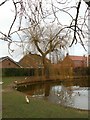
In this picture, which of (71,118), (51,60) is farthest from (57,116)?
(51,60)

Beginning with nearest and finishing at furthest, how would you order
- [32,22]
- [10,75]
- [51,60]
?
Result: [32,22]
[51,60]
[10,75]

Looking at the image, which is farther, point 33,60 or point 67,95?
point 33,60

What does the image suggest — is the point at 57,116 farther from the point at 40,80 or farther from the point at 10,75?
the point at 10,75

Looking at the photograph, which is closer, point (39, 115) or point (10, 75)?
point (39, 115)

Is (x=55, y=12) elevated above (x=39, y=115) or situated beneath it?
elevated above

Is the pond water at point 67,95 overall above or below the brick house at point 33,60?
below

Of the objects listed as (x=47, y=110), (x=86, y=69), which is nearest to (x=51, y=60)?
(x=86, y=69)

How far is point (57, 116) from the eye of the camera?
1117 centimetres

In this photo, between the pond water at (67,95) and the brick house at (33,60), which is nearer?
the pond water at (67,95)

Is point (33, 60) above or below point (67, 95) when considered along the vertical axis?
above

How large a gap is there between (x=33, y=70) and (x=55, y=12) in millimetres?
38307

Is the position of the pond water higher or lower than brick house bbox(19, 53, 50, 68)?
lower

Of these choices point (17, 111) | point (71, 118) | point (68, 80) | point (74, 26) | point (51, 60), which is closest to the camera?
point (74, 26)

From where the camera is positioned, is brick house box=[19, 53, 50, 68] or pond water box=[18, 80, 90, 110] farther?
brick house box=[19, 53, 50, 68]
